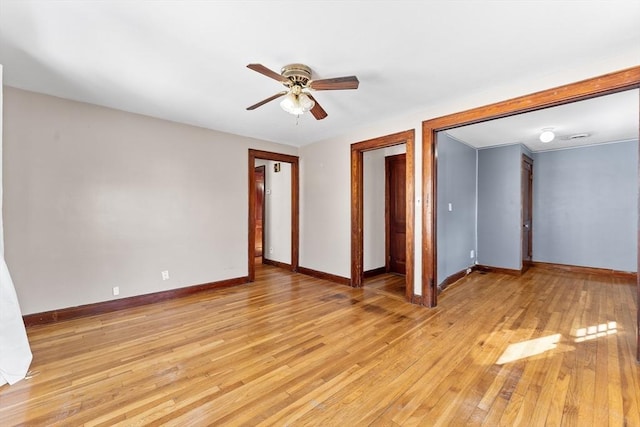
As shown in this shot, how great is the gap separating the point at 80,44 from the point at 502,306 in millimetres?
4927

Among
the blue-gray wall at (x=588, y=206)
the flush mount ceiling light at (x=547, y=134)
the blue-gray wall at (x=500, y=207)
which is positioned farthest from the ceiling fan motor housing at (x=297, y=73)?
the blue-gray wall at (x=588, y=206)

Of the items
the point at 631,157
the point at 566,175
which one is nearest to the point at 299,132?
A: the point at 566,175

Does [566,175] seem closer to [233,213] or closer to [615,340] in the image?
[615,340]

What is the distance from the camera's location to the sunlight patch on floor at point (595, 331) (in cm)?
261

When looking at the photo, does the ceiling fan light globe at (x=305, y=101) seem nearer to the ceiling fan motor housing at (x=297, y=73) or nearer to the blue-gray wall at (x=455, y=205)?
the ceiling fan motor housing at (x=297, y=73)

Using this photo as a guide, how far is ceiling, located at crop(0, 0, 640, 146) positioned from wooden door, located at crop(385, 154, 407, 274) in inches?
87.5

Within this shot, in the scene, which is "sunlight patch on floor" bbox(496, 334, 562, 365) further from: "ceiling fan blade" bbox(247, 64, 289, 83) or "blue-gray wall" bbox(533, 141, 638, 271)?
"blue-gray wall" bbox(533, 141, 638, 271)

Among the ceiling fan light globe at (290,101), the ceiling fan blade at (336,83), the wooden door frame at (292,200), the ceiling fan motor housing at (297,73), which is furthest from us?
the wooden door frame at (292,200)

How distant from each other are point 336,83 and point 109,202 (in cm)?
305

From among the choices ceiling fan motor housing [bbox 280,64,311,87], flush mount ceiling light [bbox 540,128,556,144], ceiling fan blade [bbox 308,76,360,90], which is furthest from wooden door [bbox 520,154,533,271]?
ceiling fan motor housing [bbox 280,64,311,87]

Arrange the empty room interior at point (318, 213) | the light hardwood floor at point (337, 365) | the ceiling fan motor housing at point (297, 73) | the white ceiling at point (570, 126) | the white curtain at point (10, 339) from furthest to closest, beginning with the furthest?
the white ceiling at point (570, 126) < the ceiling fan motor housing at point (297, 73) < the white curtain at point (10, 339) < the empty room interior at point (318, 213) < the light hardwood floor at point (337, 365)

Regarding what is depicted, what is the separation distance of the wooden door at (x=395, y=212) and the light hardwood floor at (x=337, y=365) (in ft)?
5.65

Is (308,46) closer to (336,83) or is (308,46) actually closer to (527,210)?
(336,83)

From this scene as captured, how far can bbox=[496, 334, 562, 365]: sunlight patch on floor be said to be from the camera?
227 cm
